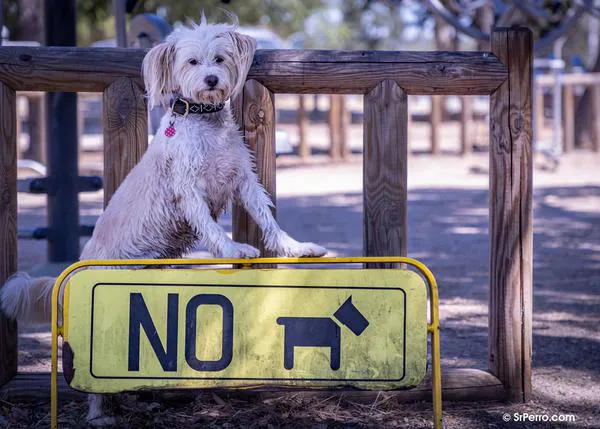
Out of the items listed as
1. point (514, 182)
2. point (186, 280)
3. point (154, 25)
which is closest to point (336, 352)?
point (186, 280)

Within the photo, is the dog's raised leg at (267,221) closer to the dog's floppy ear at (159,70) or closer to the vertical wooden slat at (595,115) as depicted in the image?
the dog's floppy ear at (159,70)

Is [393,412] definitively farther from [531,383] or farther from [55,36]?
[55,36]

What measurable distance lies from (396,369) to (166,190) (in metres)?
1.14

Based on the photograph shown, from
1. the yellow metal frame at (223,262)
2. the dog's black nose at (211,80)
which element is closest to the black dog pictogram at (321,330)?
the yellow metal frame at (223,262)

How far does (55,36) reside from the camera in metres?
7.18

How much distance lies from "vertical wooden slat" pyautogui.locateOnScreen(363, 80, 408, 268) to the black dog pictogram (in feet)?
2.35

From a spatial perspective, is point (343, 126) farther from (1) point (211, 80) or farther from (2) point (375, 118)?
(1) point (211, 80)

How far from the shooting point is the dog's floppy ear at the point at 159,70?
3.70m

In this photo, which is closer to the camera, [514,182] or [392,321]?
Result: [392,321]

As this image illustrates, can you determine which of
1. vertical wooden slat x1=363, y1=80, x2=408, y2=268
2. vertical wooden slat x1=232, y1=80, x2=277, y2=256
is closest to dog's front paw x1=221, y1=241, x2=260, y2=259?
vertical wooden slat x1=232, y1=80, x2=277, y2=256

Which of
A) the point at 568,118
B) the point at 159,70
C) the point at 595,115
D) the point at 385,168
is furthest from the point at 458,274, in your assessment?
the point at 595,115

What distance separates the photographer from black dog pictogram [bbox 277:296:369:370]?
347 cm

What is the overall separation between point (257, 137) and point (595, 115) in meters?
15.6

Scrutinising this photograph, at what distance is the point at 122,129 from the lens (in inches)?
162
